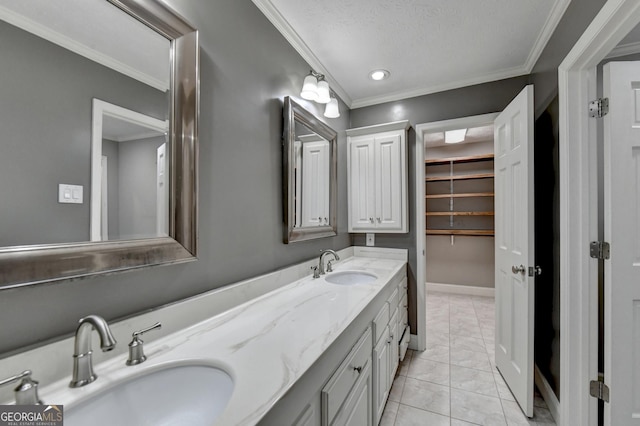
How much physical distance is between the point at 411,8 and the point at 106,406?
7.31 ft

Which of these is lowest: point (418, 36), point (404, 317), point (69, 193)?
point (404, 317)

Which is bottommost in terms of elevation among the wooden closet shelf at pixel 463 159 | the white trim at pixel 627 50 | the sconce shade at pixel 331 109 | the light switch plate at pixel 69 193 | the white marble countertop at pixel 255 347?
the white marble countertop at pixel 255 347

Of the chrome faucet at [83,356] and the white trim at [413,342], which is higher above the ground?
the chrome faucet at [83,356]

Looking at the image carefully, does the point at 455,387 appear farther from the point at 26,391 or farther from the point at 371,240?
the point at 26,391

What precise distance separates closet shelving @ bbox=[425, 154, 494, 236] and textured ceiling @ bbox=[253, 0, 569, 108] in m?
2.15

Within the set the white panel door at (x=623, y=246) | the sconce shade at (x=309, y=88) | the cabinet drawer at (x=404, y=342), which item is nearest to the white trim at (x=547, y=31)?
the white panel door at (x=623, y=246)

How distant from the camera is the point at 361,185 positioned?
2.69 meters

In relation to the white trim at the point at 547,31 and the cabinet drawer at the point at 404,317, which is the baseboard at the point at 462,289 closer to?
the cabinet drawer at the point at 404,317

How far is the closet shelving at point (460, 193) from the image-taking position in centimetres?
416

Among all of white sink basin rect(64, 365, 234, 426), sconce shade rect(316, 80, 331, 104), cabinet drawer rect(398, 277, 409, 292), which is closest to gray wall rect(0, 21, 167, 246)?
white sink basin rect(64, 365, 234, 426)

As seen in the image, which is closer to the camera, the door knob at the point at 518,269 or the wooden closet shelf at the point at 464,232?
the door knob at the point at 518,269

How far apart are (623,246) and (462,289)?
328cm

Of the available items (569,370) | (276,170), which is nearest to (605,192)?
(569,370)

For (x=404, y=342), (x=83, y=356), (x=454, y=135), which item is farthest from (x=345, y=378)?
(x=454, y=135)
